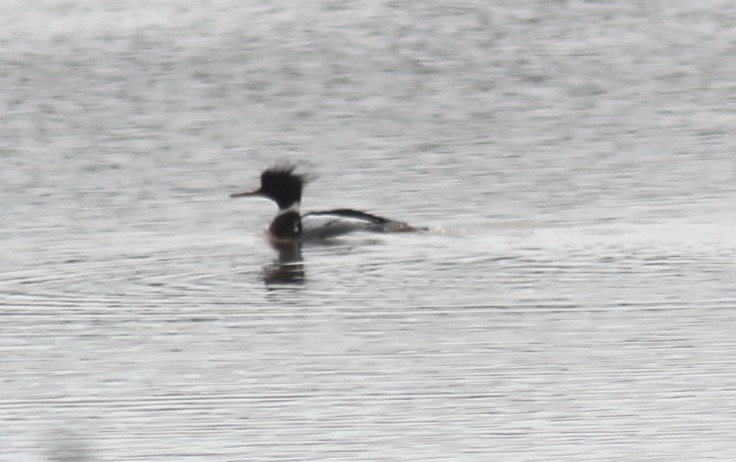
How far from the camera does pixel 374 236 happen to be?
40.5 feet

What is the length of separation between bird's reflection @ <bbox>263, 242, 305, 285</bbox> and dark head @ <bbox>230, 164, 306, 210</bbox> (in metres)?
0.89

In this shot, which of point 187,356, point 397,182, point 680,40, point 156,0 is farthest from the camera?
point 156,0

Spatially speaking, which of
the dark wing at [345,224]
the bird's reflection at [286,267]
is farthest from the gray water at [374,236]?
the dark wing at [345,224]

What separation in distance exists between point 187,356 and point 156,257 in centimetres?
303

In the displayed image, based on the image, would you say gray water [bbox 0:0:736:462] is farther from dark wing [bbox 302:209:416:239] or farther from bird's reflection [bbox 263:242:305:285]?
dark wing [bbox 302:209:416:239]

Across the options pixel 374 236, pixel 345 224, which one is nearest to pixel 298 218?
pixel 345 224

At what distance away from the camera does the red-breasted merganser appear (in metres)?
12.5

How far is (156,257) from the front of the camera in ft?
38.1

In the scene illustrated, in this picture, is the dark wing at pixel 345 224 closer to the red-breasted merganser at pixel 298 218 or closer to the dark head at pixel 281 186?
the red-breasted merganser at pixel 298 218

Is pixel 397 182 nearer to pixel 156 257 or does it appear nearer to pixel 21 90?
pixel 156 257

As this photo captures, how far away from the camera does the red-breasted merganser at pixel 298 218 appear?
1254 cm

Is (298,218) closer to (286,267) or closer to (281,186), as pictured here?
(281,186)

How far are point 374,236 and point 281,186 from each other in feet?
5.49

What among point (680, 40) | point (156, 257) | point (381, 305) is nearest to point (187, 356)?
point (381, 305)
